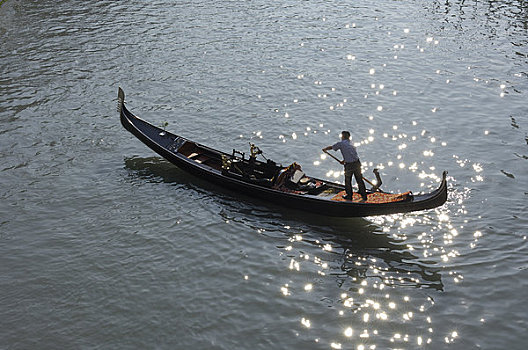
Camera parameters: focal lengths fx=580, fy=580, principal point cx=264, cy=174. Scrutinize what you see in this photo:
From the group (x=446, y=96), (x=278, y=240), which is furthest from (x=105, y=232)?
(x=446, y=96)

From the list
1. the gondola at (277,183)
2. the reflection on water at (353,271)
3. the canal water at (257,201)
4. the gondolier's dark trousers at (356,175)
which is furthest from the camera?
the gondolier's dark trousers at (356,175)

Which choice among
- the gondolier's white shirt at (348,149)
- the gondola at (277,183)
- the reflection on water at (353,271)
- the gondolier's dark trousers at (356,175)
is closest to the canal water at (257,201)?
the reflection on water at (353,271)

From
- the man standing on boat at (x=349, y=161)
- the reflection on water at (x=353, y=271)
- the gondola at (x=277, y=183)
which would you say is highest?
the man standing on boat at (x=349, y=161)

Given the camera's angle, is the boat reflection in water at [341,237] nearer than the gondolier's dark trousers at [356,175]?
Yes

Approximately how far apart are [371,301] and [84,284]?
23.9 feet

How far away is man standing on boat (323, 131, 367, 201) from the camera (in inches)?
629

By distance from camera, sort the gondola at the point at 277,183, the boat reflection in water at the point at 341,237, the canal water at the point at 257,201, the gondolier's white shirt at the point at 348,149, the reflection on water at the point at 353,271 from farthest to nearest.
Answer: the gondolier's white shirt at the point at 348,149
the gondola at the point at 277,183
the boat reflection in water at the point at 341,237
the canal water at the point at 257,201
the reflection on water at the point at 353,271

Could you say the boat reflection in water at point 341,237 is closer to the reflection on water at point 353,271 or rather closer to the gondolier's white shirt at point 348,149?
the reflection on water at point 353,271

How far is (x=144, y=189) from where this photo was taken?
19438 mm

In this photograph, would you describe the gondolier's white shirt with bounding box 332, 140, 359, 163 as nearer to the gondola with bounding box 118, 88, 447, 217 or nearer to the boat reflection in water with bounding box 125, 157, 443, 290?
the gondola with bounding box 118, 88, 447, 217

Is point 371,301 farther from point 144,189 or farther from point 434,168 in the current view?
point 144,189

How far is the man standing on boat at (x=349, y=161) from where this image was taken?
1598 centimetres

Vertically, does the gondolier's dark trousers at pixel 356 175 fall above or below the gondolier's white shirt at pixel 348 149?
below

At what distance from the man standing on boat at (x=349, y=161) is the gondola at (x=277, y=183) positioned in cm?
26
